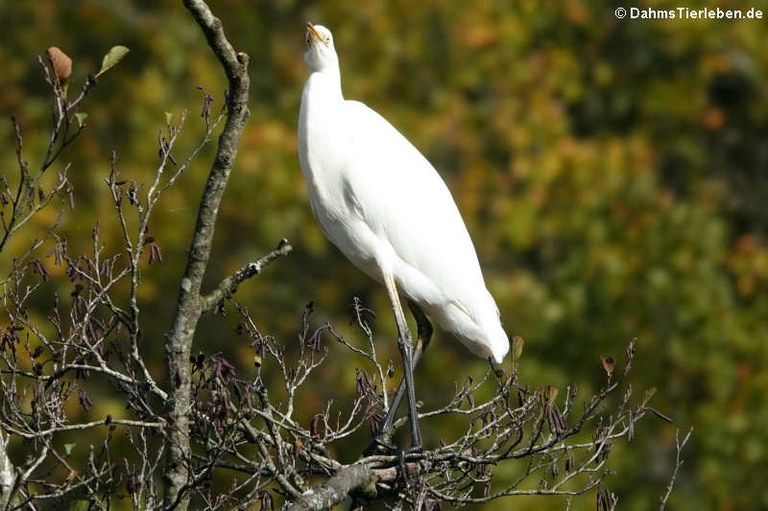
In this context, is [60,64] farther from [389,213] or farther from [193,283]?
[389,213]

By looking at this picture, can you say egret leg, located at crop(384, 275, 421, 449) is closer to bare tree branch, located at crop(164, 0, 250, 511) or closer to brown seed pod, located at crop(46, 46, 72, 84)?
bare tree branch, located at crop(164, 0, 250, 511)

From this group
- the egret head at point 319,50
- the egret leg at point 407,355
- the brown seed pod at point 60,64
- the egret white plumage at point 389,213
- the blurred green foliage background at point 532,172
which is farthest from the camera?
the blurred green foliage background at point 532,172

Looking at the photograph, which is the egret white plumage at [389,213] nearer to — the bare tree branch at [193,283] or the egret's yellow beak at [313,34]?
the egret's yellow beak at [313,34]

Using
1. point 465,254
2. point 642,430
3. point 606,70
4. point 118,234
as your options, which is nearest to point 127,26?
point 118,234

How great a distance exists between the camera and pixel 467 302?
199 inches

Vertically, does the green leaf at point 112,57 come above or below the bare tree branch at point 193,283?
above

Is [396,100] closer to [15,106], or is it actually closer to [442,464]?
[15,106]

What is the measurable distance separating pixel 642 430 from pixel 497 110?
9.58 ft

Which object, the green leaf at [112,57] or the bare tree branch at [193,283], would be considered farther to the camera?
the bare tree branch at [193,283]

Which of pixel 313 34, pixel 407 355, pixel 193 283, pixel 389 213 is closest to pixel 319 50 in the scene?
pixel 313 34

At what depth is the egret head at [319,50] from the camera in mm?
5160

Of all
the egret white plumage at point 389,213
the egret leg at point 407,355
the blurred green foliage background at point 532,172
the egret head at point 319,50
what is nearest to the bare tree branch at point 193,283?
the egret leg at point 407,355

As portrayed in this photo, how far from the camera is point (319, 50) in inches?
203

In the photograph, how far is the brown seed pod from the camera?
122 inches
